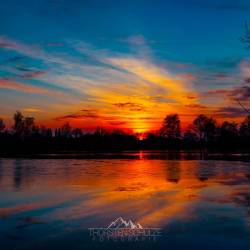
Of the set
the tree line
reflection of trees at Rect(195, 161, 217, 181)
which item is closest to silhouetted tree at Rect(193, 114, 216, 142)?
the tree line

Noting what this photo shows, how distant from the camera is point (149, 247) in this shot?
933cm

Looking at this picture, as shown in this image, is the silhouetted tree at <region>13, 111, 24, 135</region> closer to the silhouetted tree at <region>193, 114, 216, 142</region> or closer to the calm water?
the silhouetted tree at <region>193, 114, 216, 142</region>

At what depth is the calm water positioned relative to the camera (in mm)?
A: 9805

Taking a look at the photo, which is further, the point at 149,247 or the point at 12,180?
the point at 12,180

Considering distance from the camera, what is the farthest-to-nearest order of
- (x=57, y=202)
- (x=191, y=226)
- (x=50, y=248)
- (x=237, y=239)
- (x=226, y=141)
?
(x=226, y=141), (x=57, y=202), (x=191, y=226), (x=237, y=239), (x=50, y=248)

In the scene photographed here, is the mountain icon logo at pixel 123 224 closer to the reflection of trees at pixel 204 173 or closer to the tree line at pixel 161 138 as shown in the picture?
the reflection of trees at pixel 204 173

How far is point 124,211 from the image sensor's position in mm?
13820

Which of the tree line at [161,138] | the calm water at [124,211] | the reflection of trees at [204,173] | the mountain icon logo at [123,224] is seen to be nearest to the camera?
the calm water at [124,211]

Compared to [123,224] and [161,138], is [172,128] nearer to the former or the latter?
[161,138]

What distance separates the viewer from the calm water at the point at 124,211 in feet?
32.2

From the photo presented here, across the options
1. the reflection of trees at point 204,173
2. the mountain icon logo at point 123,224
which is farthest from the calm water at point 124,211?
the reflection of trees at point 204,173

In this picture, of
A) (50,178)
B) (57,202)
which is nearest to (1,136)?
(50,178)

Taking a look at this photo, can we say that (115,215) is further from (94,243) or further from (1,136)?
(1,136)

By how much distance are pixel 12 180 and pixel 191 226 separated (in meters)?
14.8
